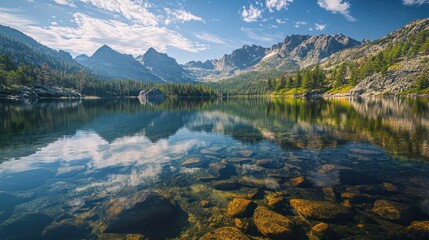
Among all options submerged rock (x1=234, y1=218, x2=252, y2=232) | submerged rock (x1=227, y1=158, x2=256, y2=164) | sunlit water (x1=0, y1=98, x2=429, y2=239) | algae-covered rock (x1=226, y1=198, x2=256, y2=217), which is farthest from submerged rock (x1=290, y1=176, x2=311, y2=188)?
submerged rock (x1=234, y1=218, x2=252, y2=232)

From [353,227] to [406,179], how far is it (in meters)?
10.7

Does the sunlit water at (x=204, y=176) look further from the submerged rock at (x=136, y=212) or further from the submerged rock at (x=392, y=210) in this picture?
the submerged rock at (x=136, y=212)

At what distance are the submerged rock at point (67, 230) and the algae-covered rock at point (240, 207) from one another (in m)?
8.97

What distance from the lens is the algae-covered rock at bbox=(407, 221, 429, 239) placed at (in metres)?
11.8

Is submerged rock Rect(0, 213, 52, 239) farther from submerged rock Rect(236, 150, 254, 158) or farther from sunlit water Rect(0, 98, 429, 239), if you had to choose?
submerged rock Rect(236, 150, 254, 158)

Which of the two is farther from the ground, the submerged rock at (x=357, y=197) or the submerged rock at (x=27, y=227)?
the submerged rock at (x=357, y=197)

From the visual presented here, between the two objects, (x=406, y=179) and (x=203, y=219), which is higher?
(x=406, y=179)

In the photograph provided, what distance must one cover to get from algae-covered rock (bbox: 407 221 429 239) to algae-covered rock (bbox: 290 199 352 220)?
9.62 ft

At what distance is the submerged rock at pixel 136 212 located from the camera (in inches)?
540

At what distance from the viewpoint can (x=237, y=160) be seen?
2652 centimetres

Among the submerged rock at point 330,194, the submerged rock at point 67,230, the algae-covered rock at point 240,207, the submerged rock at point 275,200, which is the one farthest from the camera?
the submerged rock at point 330,194

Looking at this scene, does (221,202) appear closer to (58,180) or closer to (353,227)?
(353,227)

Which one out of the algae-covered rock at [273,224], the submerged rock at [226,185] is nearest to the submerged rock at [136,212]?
the submerged rock at [226,185]

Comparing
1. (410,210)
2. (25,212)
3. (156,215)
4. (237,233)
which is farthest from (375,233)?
(25,212)
